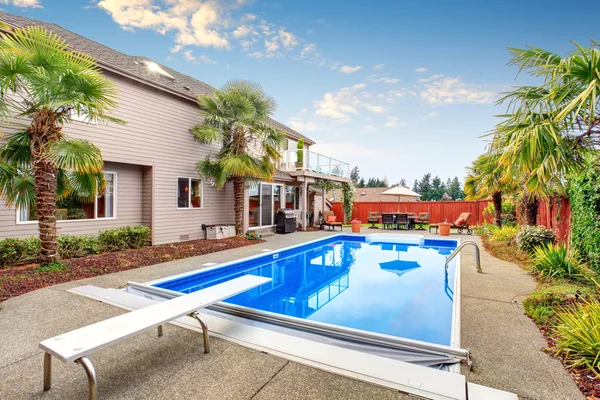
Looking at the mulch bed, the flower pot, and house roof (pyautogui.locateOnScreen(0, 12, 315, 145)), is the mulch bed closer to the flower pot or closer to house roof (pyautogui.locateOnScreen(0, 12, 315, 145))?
house roof (pyautogui.locateOnScreen(0, 12, 315, 145))

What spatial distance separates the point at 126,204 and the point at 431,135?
743 inches

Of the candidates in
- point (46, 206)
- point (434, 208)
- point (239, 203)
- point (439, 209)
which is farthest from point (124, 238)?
point (439, 209)

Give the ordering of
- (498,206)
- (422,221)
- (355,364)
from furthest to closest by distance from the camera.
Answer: (422,221)
(498,206)
(355,364)

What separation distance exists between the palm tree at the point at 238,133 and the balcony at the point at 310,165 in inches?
142

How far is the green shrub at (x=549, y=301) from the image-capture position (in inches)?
156

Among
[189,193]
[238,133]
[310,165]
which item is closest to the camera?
[189,193]

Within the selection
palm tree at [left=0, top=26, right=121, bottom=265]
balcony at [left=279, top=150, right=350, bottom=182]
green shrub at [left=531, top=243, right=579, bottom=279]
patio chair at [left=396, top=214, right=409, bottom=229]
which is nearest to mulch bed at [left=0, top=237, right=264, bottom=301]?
palm tree at [left=0, top=26, right=121, bottom=265]

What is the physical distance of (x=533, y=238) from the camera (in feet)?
27.8

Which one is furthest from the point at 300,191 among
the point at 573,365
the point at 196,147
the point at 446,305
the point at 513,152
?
the point at 573,365

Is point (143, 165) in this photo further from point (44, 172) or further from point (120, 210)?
point (44, 172)

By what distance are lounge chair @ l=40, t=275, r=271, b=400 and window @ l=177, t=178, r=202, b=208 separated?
8534 millimetres

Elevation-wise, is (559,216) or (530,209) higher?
(530,209)

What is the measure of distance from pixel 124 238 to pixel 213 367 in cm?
787

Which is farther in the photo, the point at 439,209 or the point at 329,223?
the point at 439,209
